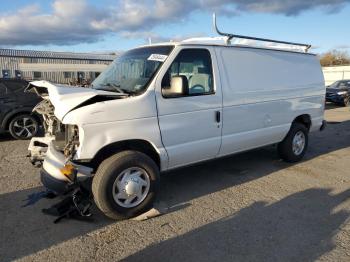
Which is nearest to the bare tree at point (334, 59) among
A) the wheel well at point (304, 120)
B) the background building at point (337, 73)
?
the background building at point (337, 73)

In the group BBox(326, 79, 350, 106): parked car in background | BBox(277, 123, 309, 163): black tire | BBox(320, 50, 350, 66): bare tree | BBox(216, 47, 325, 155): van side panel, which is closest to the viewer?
BBox(216, 47, 325, 155): van side panel

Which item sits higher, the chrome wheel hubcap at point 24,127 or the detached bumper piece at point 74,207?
the chrome wheel hubcap at point 24,127

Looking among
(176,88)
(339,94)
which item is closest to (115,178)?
(176,88)

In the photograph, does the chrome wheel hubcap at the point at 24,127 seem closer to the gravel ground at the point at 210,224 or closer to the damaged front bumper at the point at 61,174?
the gravel ground at the point at 210,224

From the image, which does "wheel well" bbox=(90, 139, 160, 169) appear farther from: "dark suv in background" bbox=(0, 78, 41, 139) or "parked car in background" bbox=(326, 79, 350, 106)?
"parked car in background" bbox=(326, 79, 350, 106)

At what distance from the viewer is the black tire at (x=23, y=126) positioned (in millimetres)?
8773

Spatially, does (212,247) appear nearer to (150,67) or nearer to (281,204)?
(281,204)

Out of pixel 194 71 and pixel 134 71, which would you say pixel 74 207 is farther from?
pixel 194 71

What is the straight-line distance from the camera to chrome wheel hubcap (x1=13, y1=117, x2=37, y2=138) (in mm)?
8820

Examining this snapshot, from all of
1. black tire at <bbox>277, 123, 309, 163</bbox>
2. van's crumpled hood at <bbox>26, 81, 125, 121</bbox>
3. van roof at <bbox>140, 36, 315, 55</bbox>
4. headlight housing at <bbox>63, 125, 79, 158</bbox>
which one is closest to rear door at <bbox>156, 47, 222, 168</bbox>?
van roof at <bbox>140, 36, 315, 55</bbox>

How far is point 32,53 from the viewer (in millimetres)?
34688

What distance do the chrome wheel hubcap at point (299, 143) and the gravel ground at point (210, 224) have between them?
2.15 feet

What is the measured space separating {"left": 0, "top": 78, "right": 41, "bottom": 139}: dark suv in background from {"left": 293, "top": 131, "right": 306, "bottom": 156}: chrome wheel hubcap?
633 centimetres

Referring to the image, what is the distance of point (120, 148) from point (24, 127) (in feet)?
18.4
